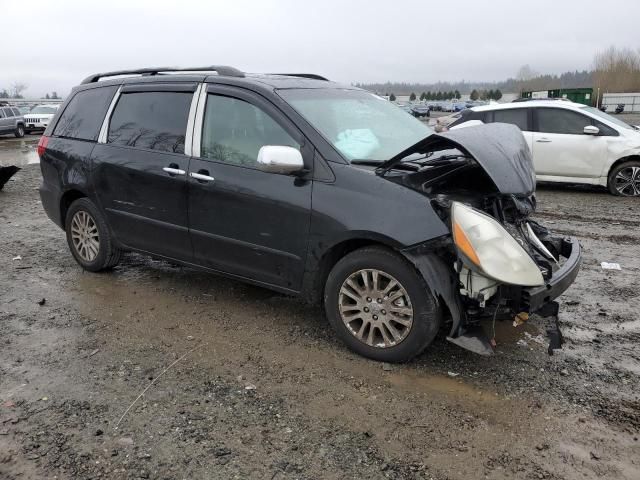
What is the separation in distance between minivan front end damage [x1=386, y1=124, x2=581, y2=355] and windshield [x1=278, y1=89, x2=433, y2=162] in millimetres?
471

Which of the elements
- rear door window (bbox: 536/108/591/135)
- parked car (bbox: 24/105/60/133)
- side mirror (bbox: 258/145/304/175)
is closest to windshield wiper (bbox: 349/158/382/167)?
side mirror (bbox: 258/145/304/175)

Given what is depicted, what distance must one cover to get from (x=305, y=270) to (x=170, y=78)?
2.17 meters

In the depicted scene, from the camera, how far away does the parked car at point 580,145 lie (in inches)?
376

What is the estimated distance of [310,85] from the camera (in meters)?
4.62

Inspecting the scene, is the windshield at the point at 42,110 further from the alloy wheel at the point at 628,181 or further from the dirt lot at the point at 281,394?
the dirt lot at the point at 281,394

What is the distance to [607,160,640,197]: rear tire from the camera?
950 cm

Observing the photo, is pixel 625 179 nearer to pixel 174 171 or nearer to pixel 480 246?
pixel 480 246

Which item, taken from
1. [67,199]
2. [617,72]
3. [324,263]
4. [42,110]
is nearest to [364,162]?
[324,263]

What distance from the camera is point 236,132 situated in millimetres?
4297

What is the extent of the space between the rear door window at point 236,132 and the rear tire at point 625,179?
7.73 m

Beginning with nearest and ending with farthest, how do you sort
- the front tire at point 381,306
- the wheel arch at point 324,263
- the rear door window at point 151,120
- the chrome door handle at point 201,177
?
the front tire at point 381,306, the wheel arch at point 324,263, the chrome door handle at point 201,177, the rear door window at point 151,120

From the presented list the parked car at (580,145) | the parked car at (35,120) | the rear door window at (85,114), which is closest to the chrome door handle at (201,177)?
the rear door window at (85,114)

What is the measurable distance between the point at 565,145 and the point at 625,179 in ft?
3.74

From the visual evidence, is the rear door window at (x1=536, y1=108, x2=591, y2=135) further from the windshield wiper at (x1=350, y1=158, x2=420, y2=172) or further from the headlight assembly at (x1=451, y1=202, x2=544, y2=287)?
the headlight assembly at (x1=451, y1=202, x2=544, y2=287)
